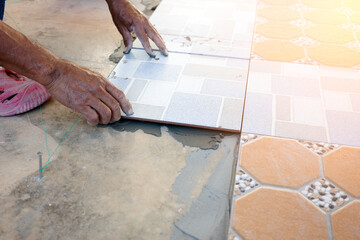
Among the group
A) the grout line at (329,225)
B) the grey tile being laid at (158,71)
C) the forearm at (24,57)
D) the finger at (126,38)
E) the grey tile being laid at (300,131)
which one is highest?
the forearm at (24,57)

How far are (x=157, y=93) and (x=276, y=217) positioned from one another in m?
1.03

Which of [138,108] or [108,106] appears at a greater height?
[108,106]

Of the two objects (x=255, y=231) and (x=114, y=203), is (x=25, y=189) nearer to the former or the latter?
(x=114, y=203)

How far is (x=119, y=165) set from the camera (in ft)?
5.32

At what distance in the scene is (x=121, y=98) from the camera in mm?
1800

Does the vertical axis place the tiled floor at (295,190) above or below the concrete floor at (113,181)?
above

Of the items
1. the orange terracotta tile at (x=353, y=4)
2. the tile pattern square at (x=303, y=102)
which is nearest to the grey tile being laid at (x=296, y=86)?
the tile pattern square at (x=303, y=102)

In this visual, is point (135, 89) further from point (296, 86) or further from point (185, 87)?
point (296, 86)

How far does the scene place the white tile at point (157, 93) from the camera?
1.99 m

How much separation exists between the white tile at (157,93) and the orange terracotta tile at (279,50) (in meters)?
0.75

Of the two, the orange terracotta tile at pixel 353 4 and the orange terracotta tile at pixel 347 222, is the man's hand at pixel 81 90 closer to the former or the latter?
the orange terracotta tile at pixel 347 222

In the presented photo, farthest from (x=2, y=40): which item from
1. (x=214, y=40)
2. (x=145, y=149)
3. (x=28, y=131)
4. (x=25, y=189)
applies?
(x=214, y=40)

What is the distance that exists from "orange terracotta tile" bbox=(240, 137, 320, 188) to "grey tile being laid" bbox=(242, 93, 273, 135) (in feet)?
0.27

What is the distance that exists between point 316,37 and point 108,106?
1.73m
